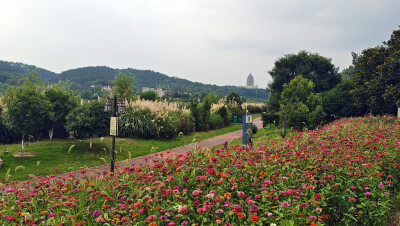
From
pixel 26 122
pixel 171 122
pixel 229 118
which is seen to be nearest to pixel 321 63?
pixel 229 118

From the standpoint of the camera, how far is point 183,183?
12.5 ft

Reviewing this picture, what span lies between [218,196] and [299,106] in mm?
15704

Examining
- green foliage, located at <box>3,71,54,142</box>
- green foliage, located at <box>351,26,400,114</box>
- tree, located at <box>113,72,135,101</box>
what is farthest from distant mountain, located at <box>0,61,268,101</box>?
green foliage, located at <box>3,71,54,142</box>

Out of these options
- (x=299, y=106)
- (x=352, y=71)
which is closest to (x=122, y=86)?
(x=299, y=106)

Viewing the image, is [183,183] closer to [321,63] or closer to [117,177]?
[117,177]

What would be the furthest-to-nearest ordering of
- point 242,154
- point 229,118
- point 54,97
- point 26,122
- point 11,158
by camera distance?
point 229,118 < point 54,97 < point 26,122 < point 11,158 < point 242,154

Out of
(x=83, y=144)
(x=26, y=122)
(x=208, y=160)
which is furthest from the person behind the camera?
(x=83, y=144)

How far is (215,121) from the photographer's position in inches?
901

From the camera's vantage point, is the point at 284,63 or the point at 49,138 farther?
the point at 284,63

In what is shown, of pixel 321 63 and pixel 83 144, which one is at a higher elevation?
pixel 321 63

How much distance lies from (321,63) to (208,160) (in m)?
30.6

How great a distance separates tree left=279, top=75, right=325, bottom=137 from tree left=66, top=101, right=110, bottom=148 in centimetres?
981

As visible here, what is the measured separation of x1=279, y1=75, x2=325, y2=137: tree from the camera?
16.4m

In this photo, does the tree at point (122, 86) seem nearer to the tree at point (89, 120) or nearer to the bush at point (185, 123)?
the bush at point (185, 123)
